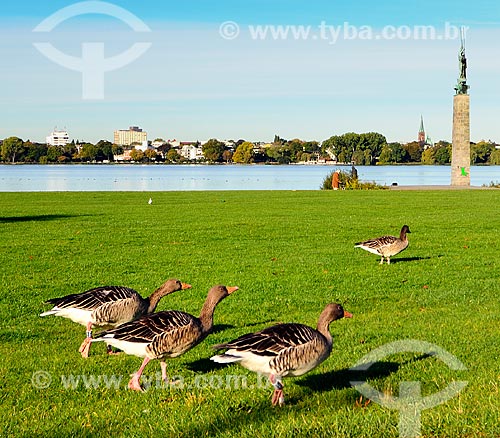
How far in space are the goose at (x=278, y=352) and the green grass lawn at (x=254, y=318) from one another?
1.32ft

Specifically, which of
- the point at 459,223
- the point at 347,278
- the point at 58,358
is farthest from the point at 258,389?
the point at 459,223

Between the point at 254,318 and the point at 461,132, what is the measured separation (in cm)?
5866

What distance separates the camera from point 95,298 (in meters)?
8.07

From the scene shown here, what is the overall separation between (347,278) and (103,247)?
321 inches

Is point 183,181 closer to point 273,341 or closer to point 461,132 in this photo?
point 461,132

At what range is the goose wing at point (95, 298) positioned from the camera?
26.2 feet

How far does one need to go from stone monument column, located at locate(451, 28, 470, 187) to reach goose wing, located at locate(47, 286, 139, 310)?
199 ft

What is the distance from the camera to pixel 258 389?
7242 mm

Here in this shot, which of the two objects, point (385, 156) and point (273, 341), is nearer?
point (273, 341)

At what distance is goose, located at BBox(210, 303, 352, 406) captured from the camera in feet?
20.3

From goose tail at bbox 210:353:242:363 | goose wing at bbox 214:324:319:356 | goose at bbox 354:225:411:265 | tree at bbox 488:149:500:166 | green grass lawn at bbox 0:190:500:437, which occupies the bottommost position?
green grass lawn at bbox 0:190:500:437

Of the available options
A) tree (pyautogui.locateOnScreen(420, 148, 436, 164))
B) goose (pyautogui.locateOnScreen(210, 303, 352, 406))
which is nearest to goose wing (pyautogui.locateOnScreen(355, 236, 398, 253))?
goose (pyautogui.locateOnScreen(210, 303, 352, 406))

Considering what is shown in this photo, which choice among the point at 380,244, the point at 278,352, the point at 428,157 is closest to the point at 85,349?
the point at 278,352

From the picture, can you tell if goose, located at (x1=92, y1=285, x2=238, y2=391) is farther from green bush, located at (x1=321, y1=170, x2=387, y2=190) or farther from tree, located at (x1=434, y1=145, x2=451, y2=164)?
tree, located at (x1=434, y1=145, x2=451, y2=164)
